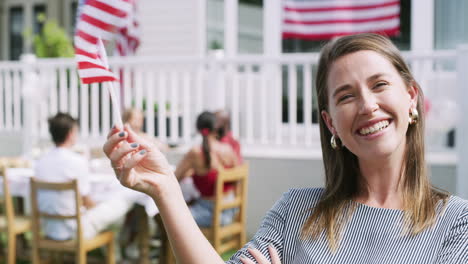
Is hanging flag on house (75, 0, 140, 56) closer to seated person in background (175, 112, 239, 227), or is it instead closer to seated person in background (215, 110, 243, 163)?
seated person in background (175, 112, 239, 227)

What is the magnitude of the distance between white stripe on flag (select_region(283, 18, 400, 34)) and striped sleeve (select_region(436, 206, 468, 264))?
712cm

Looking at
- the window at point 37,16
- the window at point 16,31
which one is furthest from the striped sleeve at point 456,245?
the window at point 16,31

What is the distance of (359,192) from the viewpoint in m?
1.76

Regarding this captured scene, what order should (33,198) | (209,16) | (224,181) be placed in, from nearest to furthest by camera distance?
(33,198) → (224,181) → (209,16)

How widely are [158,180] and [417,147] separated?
778 millimetres

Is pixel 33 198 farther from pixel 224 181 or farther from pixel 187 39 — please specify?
pixel 187 39

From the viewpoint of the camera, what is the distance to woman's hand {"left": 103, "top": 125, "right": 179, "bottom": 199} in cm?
143

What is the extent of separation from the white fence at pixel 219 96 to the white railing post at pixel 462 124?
0.28 m

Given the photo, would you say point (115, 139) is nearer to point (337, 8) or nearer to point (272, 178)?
point (272, 178)

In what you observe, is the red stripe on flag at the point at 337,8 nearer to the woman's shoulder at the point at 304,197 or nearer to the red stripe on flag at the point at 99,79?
the woman's shoulder at the point at 304,197

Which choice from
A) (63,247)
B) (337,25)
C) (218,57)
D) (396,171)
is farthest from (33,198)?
(337,25)

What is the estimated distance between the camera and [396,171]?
Result: 68.4 inches

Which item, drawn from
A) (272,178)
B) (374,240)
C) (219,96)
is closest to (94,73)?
(374,240)

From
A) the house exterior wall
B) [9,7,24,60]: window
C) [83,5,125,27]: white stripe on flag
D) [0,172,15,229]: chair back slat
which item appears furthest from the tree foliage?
[83,5,125,27]: white stripe on flag
